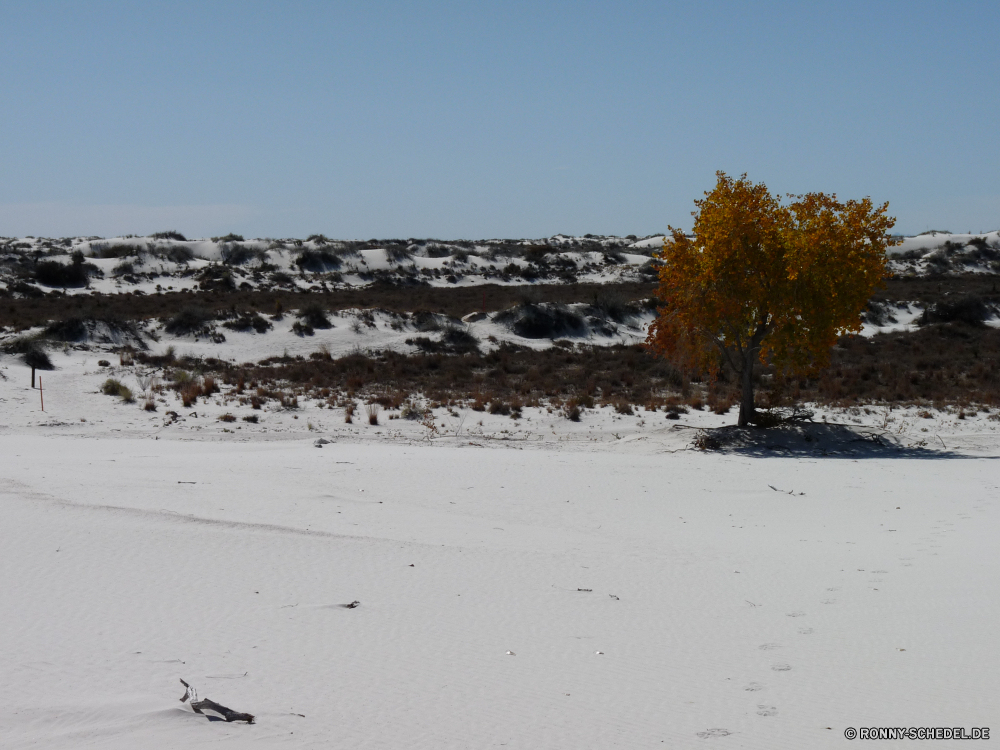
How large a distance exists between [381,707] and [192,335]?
33333mm

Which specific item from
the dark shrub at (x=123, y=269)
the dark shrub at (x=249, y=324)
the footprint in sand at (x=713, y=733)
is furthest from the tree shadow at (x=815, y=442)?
the dark shrub at (x=123, y=269)

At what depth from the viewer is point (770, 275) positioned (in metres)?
18.6

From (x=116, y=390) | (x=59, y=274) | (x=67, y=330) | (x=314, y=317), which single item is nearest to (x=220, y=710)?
(x=116, y=390)

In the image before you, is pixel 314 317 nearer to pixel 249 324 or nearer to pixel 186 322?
pixel 249 324

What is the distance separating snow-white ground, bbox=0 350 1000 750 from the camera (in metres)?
5.15

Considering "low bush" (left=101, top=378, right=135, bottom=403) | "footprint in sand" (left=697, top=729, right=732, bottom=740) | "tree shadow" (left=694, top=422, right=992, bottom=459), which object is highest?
"footprint in sand" (left=697, top=729, right=732, bottom=740)

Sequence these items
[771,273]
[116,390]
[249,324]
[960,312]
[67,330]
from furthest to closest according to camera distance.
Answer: [960,312]
[249,324]
[67,330]
[116,390]
[771,273]

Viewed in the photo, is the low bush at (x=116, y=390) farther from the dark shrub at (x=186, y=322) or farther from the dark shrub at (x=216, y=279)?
the dark shrub at (x=216, y=279)

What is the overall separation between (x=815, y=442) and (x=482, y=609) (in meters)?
13.4

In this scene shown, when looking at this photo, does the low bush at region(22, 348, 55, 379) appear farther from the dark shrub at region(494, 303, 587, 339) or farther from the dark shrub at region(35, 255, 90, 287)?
the dark shrub at region(35, 255, 90, 287)

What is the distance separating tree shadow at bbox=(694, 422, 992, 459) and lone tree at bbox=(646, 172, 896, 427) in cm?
146

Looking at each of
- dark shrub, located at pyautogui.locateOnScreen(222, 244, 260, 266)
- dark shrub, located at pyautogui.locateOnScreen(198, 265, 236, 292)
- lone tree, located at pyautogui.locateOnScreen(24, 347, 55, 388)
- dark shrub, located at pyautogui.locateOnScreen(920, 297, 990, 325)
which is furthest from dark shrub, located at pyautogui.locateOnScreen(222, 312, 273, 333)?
A: dark shrub, located at pyautogui.locateOnScreen(920, 297, 990, 325)

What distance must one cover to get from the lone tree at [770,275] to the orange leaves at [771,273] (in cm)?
2

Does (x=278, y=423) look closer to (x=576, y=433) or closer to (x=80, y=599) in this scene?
(x=576, y=433)
